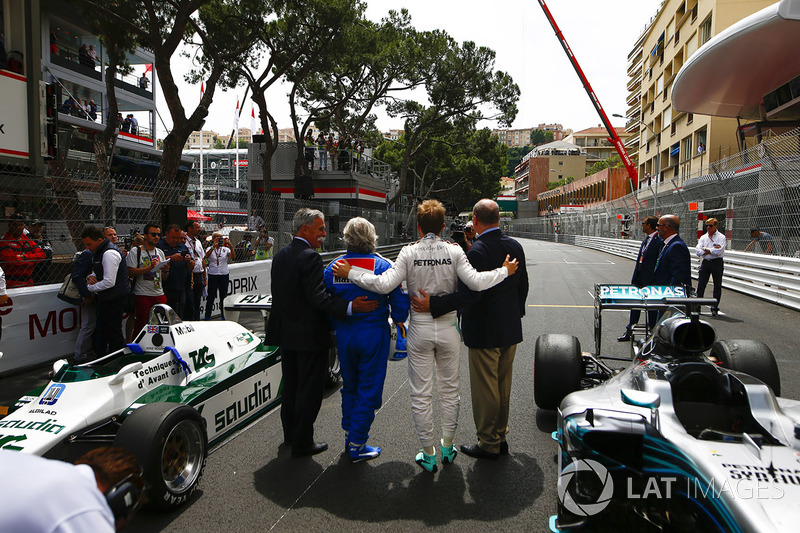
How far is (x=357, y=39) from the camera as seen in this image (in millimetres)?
20703

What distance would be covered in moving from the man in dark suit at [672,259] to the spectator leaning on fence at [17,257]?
8.02 meters

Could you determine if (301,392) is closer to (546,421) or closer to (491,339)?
(491,339)

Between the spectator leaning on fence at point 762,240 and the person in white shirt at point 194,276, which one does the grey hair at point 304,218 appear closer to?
the person in white shirt at point 194,276

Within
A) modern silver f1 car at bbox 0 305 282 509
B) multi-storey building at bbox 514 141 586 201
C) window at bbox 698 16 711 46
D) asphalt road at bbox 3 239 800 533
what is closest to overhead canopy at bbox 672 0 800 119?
window at bbox 698 16 711 46

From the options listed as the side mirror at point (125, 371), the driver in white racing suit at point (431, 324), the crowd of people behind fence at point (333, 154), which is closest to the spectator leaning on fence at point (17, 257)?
the side mirror at point (125, 371)

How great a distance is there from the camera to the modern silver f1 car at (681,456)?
6.79 ft

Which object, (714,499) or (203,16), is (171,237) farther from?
(203,16)

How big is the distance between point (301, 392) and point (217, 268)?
20.2ft

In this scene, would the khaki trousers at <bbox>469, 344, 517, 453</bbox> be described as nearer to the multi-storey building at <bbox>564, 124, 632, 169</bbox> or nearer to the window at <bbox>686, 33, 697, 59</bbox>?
the window at <bbox>686, 33, 697, 59</bbox>

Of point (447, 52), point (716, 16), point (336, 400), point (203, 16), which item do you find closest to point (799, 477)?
point (336, 400)

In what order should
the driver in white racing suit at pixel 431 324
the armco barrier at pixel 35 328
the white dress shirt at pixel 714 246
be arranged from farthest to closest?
the white dress shirt at pixel 714 246 < the armco barrier at pixel 35 328 < the driver in white racing suit at pixel 431 324

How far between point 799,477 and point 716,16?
123 feet

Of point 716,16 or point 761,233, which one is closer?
point 761,233

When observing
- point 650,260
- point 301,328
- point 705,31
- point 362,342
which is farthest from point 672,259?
point 705,31
